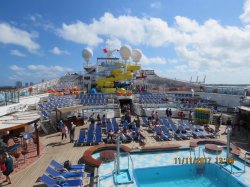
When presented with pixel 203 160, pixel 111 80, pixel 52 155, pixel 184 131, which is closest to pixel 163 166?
pixel 203 160

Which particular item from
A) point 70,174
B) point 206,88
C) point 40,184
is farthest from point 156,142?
point 206,88

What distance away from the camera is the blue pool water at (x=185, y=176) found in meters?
8.41

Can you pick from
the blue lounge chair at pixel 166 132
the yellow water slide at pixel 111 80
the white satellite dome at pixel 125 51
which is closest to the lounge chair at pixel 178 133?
the blue lounge chair at pixel 166 132

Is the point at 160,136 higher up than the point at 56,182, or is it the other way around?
the point at 160,136

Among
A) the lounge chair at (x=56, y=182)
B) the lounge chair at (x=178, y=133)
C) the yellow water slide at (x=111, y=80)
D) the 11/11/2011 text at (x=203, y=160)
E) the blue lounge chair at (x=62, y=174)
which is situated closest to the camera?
the lounge chair at (x=56, y=182)

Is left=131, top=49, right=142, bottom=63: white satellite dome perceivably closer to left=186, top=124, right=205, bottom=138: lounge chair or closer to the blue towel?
left=186, top=124, right=205, bottom=138: lounge chair

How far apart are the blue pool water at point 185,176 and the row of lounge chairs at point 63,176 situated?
2413mm

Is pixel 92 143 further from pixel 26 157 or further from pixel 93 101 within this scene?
pixel 93 101

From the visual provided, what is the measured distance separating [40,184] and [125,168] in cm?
320

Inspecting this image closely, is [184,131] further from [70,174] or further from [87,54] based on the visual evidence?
[87,54]

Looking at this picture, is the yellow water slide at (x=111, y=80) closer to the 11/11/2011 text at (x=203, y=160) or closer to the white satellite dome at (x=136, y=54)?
the white satellite dome at (x=136, y=54)

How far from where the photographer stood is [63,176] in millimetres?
7332

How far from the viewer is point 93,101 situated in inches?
823

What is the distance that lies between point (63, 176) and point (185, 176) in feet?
16.6
